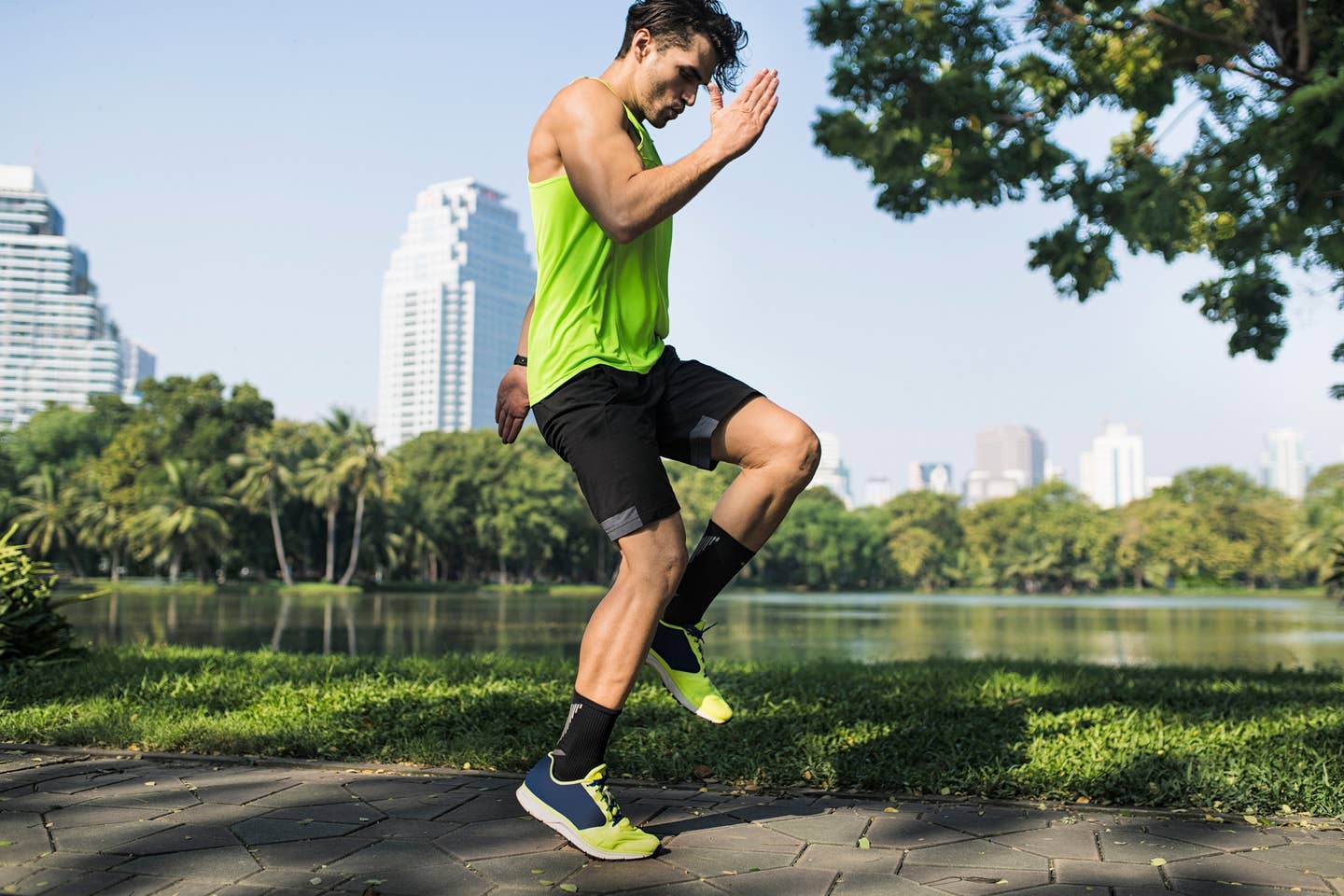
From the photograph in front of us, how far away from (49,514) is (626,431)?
2291 inches

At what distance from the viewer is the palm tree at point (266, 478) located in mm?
47594

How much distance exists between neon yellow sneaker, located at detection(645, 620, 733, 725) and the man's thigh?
1.28 feet

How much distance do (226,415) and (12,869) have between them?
174 feet

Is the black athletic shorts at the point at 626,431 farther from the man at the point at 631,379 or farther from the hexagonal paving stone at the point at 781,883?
the hexagonal paving stone at the point at 781,883

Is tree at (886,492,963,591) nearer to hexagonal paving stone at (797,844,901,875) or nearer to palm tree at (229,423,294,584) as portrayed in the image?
palm tree at (229,423,294,584)

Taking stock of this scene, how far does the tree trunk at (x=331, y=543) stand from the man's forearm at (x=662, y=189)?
49.9 m

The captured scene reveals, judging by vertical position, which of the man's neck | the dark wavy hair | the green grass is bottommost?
the green grass

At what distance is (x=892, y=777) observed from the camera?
10.5ft

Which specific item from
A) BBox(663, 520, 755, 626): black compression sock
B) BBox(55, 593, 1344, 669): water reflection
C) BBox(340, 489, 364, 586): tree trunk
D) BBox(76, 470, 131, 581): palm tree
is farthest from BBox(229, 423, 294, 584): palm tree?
BBox(663, 520, 755, 626): black compression sock

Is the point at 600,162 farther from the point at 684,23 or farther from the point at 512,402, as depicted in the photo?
the point at 512,402

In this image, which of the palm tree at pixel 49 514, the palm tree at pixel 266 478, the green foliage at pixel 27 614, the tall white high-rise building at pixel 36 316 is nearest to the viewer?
the green foliage at pixel 27 614

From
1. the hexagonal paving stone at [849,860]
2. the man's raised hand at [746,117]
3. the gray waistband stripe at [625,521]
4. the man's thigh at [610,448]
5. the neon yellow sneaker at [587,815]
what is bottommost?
the hexagonal paving stone at [849,860]

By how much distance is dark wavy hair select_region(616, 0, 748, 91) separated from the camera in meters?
2.52

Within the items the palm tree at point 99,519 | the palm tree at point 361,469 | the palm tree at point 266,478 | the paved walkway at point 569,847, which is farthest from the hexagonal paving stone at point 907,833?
the palm tree at point 99,519
